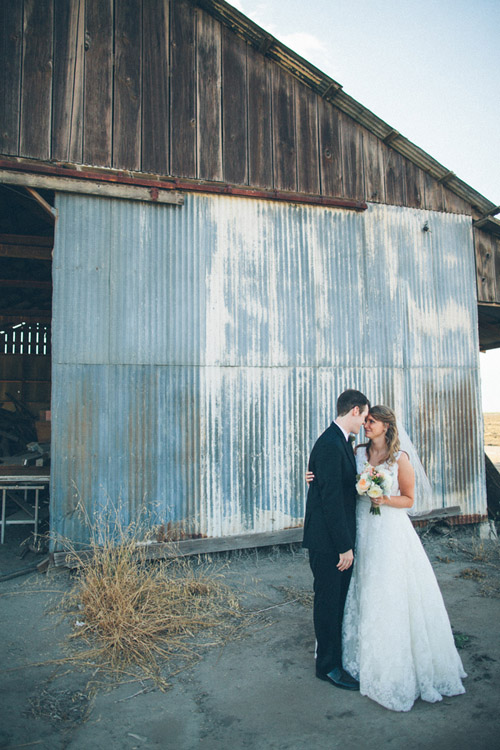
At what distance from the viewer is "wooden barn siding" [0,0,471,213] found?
229 inches

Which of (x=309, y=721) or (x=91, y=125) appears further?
(x=91, y=125)

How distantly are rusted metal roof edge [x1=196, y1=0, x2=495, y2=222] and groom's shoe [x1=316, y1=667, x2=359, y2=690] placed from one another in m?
7.23

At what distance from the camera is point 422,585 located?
11.7 ft

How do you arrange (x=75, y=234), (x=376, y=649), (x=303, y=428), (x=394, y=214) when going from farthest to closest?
(x=394, y=214), (x=303, y=428), (x=75, y=234), (x=376, y=649)

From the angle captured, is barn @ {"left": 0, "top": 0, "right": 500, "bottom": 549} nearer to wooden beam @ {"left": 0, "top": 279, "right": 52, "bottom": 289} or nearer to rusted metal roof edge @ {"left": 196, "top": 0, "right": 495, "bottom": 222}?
rusted metal roof edge @ {"left": 196, "top": 0, "right": 495, "bottom": 222}

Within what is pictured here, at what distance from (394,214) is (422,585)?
5.91 m

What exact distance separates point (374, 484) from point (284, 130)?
5607 mm

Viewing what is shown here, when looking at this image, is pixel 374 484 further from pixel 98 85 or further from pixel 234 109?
pixel 98 85

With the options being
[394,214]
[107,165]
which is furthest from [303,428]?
[107,165]

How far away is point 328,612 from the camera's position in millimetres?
3662

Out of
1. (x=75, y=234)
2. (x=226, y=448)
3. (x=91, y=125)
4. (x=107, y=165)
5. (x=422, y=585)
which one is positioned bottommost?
(x=422, y=585)

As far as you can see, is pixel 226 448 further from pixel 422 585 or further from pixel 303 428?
pixel 422 585

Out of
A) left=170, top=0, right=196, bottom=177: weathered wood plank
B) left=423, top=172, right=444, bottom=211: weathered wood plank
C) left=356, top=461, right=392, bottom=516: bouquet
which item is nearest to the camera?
left=356, top=461, right=392, bottom=516: bouquet

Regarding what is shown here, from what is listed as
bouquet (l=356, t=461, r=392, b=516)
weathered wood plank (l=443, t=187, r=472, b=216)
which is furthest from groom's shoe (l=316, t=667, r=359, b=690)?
weathered wood plank (l=443, t=187, r=472, b=216)
